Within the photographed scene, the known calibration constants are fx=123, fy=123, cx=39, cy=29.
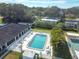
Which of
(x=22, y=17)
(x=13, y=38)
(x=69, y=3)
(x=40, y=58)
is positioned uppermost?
(x=69, y=3)

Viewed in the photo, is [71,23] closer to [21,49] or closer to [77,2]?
[21,49]

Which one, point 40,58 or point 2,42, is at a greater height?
point 2,42

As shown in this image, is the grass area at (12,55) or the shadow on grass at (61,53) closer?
the grass area at (12,55)

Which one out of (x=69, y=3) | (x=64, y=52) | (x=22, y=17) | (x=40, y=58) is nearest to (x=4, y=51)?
(x=40, y=58)

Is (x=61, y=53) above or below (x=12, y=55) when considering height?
above

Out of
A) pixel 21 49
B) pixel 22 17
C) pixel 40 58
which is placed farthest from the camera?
pixel 22 17

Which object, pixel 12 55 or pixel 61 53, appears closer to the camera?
pixel 12 55

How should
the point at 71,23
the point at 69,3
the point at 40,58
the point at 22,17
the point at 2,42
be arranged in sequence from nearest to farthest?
1. the point at 40,58
2. the point at 2,42
3. the point at 71,23
4. the point at 22,17
5. the point at 69,3

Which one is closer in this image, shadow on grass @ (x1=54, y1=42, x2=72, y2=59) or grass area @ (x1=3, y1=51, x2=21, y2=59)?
grass area @ (x1=3, y1=51, x2=21, y2=59)

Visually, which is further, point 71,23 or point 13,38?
point 71,23
